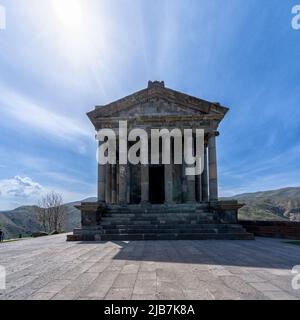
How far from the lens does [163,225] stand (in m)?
13.1

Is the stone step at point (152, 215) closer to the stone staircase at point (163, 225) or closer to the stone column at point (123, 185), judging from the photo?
the stone staircase at point (163, 225)

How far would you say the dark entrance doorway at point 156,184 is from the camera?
22812 mm

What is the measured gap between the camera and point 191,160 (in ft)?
64.7

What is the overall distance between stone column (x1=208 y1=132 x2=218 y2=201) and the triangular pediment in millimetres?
1708


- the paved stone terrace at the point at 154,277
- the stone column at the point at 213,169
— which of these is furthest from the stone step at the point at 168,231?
the paved stone terrace at the point at 154,277

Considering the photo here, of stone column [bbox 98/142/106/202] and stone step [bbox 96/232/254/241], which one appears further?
stone column [bbox 98/142/106/202]

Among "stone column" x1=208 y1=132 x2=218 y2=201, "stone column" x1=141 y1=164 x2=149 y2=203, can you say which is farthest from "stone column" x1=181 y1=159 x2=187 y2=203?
"stone column" x1=141 y1=164 x2=149 y2=203

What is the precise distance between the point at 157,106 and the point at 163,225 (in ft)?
28.3

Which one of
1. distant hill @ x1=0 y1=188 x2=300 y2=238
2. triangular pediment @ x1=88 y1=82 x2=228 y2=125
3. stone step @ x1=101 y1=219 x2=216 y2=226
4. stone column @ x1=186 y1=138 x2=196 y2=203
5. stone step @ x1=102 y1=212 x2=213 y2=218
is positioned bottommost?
distant hill @ x1=0 y1=188 x2=300 y2=238

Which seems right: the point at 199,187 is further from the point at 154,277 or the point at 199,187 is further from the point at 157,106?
the point at 154,277

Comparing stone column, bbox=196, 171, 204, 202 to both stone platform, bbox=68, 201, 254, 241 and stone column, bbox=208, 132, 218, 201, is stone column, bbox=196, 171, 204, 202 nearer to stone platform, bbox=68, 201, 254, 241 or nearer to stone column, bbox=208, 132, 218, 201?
stone column, bbox=208, 132, 218, 201

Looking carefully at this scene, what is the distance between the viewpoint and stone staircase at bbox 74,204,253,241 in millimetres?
11820

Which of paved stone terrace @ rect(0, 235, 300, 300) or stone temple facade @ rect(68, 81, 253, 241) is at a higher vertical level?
stone temple facade @ rect(68, 81, 253, 241)
